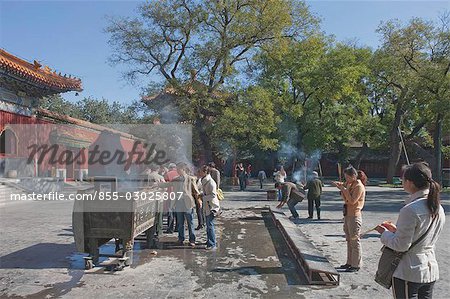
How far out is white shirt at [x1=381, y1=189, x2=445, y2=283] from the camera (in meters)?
2.87

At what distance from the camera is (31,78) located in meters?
18.9

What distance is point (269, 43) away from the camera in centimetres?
2225

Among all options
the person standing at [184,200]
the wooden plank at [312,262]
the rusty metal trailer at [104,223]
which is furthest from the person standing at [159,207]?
the wooden plank at [312,262]

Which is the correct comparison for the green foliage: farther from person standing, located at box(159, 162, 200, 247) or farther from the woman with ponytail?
the woman with ponytail

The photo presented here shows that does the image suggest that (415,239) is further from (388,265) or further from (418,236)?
(388,265)

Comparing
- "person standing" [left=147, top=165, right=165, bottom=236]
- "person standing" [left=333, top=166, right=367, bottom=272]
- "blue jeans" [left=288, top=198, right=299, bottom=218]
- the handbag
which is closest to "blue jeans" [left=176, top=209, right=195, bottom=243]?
"person standing" [left=147, top=165, right=165, bottom=236]

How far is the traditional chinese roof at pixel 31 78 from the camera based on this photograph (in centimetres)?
1748

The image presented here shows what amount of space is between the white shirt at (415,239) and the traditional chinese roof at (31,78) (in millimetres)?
17507

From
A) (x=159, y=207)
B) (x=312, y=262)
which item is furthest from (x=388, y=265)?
(x=159, y=207)

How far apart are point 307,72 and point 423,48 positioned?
728 centimetres

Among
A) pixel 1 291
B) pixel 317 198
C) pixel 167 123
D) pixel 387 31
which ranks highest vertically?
pixel 387 31

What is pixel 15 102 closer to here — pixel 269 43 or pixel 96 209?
pixel 269 43

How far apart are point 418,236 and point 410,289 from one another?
391mm

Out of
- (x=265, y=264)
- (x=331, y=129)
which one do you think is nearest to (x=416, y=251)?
(x=265, y=264)
